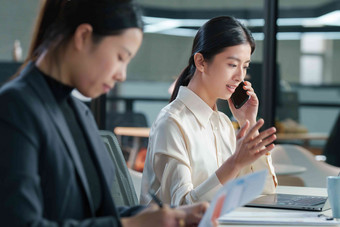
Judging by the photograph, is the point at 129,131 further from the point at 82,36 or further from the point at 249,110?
the point at 82,36

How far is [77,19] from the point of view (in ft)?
4.42

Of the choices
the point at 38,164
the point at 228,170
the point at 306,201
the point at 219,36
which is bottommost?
the point at 306,201

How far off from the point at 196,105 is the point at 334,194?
0.69 meters

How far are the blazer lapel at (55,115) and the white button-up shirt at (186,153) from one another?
778mm

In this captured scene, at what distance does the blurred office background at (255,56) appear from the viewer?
5320 mm

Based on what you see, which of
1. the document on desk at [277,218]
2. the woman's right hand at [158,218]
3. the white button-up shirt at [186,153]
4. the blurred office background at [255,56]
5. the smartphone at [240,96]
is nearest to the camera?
the woman's right hand at [158,218]

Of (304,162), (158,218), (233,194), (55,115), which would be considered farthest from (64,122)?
(304,162)

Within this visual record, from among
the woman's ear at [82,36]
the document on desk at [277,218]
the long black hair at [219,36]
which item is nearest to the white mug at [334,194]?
the document on desk at [277,218]

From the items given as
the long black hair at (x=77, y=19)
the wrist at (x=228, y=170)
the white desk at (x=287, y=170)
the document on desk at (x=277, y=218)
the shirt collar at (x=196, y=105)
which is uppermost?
the long black hair at (x=77, y=19)

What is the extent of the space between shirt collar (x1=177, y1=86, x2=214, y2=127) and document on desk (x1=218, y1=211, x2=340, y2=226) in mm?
517

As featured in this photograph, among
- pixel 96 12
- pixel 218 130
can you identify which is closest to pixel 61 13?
pixel 96 12

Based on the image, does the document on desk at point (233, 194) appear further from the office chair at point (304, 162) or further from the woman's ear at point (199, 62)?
the office chair at point (304, 162)

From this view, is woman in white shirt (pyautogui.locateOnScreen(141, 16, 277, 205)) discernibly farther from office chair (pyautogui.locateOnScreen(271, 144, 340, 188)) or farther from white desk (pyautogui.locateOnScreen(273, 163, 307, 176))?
office chair (pyautogui.locateOnScreen(271, 144, 340, 188))

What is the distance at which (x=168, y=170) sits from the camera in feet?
7.02
